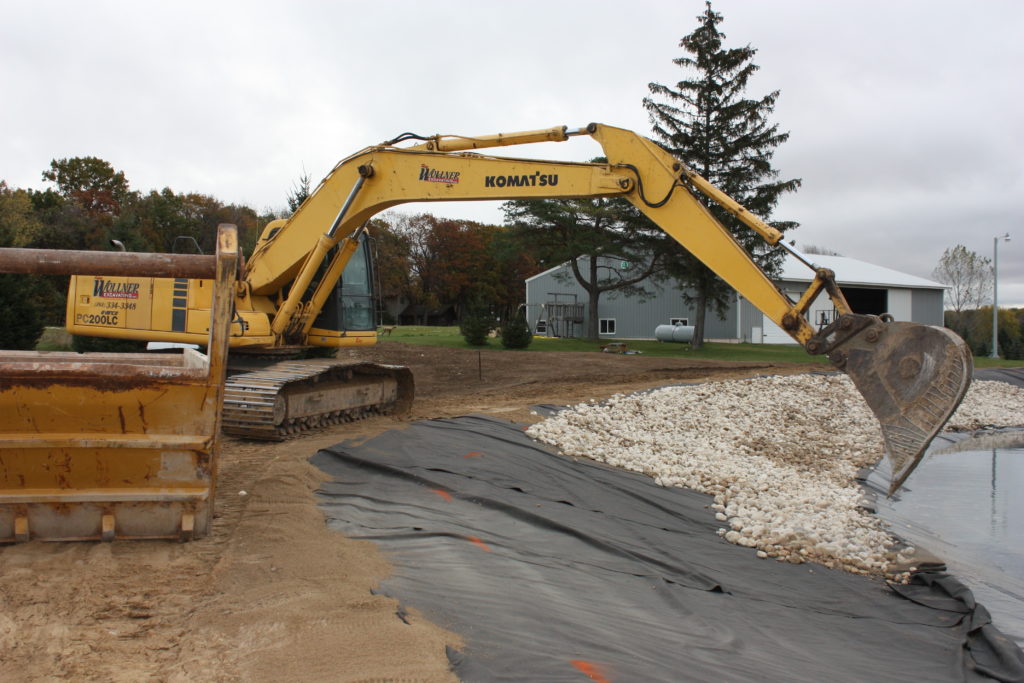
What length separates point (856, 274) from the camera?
39.4 meters

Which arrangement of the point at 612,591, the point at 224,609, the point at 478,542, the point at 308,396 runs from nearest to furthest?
the point at 224,609 < the point at 612,591 < the point at 478,542 < the point at 308,396

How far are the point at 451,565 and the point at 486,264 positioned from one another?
46699mm

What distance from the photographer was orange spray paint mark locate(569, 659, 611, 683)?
9.90 feet

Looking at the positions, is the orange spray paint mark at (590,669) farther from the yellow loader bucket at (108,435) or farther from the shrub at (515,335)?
the shrub at (515,335)

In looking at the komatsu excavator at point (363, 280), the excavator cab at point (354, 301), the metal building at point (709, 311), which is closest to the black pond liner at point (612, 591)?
the komatsu excavator at point (363, 280)

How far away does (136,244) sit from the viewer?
19.7 metres

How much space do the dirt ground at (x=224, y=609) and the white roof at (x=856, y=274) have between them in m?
31.7

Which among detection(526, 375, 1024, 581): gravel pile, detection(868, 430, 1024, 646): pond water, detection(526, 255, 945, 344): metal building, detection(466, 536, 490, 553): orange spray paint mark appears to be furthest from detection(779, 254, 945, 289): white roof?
detection(466, 536, 490, 553): orange spray paint mark

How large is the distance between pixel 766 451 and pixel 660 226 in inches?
177

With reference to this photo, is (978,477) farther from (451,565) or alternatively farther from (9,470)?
(9,470)

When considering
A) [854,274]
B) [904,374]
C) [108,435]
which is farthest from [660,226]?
[854,274]

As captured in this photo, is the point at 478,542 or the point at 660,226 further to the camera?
the point at 660,226

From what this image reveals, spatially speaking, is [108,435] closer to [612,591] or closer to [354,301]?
[612,591]

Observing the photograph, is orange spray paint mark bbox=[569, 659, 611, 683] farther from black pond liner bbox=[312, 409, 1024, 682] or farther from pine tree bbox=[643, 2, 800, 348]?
pine tree bbox=[643, 2, 800, 348]
